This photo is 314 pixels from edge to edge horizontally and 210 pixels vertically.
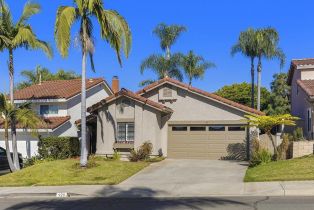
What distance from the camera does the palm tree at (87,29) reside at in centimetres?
2170

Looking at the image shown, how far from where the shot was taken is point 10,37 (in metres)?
25.6

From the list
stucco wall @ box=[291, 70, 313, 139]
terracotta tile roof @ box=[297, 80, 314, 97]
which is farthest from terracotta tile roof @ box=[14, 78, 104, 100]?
terracotta tile roof @ box=[297, 80, 314, 97]

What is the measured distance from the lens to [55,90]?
34188mm

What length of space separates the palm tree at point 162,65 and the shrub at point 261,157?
679 inches

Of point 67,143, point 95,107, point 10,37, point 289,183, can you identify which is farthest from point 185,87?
point 289,183

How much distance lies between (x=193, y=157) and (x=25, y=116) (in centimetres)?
929

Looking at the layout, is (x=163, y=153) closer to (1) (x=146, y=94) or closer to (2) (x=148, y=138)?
(2) (x=148, y=138)

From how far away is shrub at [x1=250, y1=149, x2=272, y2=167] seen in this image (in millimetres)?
22531

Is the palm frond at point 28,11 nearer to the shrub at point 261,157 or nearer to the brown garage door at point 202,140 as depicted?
the brown garage door at point 202,140

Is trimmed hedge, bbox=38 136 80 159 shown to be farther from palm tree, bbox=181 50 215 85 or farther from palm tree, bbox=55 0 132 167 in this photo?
palm tree, bbox=181 50 215 85

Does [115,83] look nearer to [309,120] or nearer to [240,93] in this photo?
[309,120]

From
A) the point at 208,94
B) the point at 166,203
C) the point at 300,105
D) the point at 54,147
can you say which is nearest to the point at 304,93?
the point at 300,105

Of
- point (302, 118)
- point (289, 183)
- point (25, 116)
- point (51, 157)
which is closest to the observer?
point (289, 183)

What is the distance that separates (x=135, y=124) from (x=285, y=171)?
10323 mm
